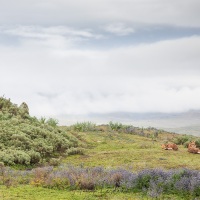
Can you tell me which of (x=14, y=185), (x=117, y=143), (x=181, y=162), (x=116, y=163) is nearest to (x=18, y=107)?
(x=117, y=143)

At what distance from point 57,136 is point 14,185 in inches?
448

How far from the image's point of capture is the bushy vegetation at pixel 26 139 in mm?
19891

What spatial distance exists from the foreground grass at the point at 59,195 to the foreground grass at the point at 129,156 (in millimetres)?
4398

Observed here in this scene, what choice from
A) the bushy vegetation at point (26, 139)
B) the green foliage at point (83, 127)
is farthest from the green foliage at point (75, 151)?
the green foliage at point (83, 127)

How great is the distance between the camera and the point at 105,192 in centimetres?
1223

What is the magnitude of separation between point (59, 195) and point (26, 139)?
35.2 ft

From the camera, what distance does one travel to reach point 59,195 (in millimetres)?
11852

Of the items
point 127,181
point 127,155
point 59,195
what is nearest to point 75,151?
point 127,155

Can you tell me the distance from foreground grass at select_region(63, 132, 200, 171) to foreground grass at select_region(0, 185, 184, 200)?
14.4 feet

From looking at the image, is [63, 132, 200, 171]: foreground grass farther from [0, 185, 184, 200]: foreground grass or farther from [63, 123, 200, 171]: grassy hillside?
[0, 185, 184, 200]: foreground grass

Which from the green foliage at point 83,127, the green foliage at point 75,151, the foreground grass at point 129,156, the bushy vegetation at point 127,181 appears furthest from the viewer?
the green foliage at point 83,127

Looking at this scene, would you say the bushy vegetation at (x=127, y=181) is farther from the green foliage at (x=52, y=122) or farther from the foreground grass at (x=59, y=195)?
the green foliage at (x=52, y=122)

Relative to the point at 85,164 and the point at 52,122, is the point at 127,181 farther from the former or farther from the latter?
the point at 52,122

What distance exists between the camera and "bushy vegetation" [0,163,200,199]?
39.8 ft
